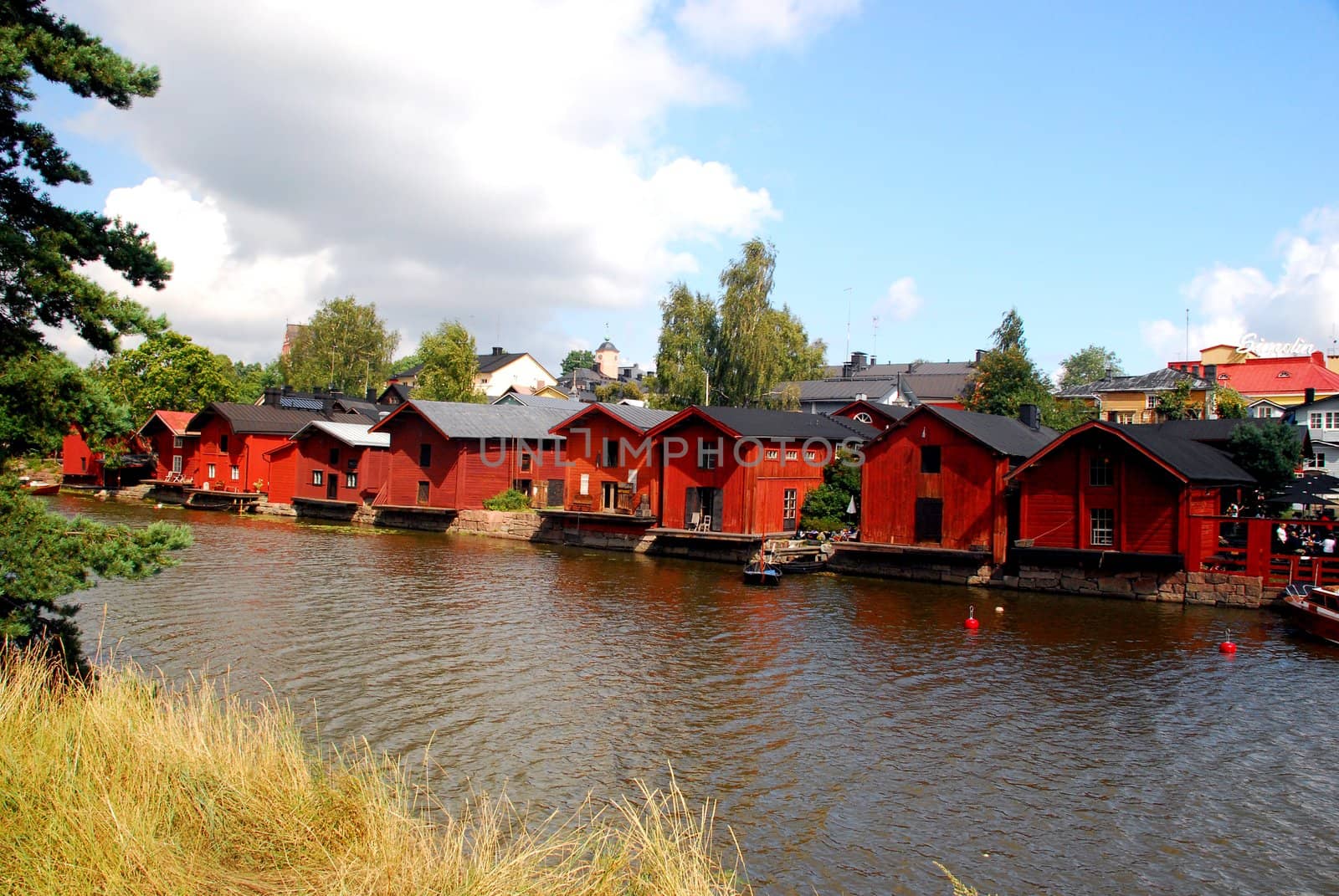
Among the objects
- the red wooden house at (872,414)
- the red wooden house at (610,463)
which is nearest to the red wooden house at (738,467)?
the red wooden house at (610,463)

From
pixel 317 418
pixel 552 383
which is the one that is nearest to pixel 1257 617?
pixel 317 418

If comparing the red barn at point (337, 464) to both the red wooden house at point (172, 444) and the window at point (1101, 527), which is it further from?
the window at point (1101, 527)

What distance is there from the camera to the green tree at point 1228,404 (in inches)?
2242

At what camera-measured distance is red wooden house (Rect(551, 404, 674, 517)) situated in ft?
149

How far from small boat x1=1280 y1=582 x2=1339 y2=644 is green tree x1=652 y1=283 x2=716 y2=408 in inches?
1582

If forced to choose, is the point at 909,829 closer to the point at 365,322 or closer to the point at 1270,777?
the point at 1270,777

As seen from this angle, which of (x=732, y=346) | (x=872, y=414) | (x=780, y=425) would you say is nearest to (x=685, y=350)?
(x=732, y=346)

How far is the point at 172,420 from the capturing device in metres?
66.1

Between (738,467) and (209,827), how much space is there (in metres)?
33.5

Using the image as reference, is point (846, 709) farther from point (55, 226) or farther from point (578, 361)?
point (578, 361)

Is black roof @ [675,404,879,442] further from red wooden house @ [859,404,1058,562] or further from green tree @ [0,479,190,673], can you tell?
green tree @ [0,479,190,673]

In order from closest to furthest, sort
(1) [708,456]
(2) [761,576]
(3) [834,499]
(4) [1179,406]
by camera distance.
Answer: (2) [761,576], (1) [708,456], (3) [834,499], (4) [1179,406]

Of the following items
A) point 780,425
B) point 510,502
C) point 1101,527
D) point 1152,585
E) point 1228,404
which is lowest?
point 1152,585

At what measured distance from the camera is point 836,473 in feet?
143
